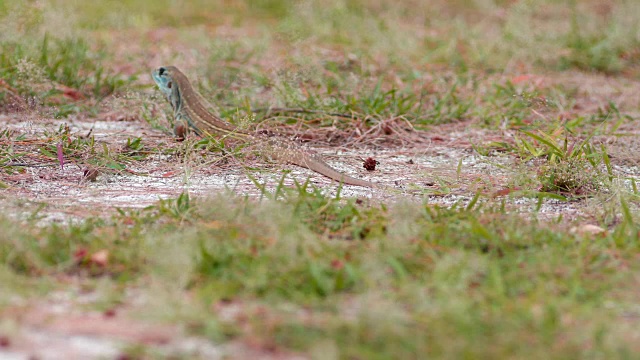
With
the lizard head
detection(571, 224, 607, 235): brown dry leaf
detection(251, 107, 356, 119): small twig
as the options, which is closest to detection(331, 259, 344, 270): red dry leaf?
detection(571, 224, 607, 235): brown dry leaf

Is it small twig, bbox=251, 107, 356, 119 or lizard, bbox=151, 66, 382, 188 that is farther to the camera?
small twig, bbox=251, 107, 356, 119

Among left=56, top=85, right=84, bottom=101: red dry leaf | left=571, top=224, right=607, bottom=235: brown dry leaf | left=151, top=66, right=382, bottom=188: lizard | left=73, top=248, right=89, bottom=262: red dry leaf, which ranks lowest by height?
left=56, top=85, right=84, bottom=101: red dry leaf

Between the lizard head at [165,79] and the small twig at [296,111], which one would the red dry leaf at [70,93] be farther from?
→ the small twig at [296,111]

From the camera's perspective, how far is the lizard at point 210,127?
195 inches

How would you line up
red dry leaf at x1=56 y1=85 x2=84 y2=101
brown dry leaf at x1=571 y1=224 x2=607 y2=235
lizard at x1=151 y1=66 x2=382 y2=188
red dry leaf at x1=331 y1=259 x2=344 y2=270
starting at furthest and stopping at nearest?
red dry leaf at x1=56 y1=85 x2=84 y2=101 → lizard at x1=151 y1=66 x2=382 y2=188 → brown dry leaf at x1=571 y1=224 x2=607 y2=235 → red dry leaf at x1=331 y1=259 x2=344 y2=270

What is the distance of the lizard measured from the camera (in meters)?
4.96

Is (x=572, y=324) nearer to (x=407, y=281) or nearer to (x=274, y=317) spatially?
(x=407, y=281)

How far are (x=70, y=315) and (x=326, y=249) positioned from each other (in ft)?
3.15

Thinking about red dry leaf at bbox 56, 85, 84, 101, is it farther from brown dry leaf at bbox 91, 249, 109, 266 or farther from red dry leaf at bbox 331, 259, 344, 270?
red dry leaf at bbox 331, 259, 344, 270

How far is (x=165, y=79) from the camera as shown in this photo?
248 inches

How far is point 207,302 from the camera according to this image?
282cm

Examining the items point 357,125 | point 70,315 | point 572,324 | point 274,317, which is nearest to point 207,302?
point 274,317

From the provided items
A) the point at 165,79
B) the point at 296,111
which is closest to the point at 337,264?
the point at 296,111

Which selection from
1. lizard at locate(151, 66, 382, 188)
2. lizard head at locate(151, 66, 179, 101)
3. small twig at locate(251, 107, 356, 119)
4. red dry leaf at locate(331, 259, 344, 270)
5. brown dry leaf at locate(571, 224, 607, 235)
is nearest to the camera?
red dry leaf at locate(331, 259, 344, 270)
